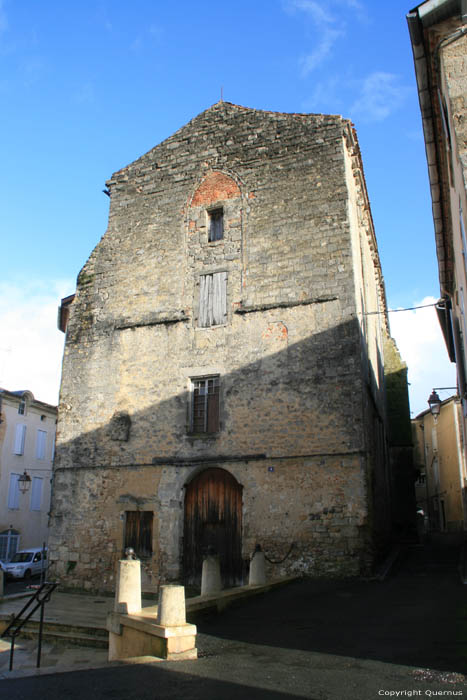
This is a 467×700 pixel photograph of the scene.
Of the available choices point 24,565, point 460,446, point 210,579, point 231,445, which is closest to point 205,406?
point 231,445

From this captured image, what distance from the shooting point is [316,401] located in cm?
1268

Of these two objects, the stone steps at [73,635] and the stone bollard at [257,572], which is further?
the stone bollard at [257,572]

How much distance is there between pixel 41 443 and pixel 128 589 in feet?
82.3

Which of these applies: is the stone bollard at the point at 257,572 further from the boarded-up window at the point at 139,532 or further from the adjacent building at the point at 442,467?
the adjacent building at the point at 442,467

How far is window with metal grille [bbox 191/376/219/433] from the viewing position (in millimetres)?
13688

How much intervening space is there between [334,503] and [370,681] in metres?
6.83

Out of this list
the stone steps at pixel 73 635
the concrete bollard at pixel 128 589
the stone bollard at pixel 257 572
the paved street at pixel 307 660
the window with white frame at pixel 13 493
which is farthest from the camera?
the window with white frame at pixel 13 493

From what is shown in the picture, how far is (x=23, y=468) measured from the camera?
29.2 meters

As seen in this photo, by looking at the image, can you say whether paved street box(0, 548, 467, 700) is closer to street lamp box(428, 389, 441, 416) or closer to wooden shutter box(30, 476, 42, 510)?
street lamp box(428, 389, 441, 416)

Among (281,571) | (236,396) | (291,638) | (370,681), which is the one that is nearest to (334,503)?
(281,571)

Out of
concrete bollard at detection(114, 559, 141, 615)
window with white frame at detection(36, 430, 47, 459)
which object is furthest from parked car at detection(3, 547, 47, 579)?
concrete bollard at detection(114, 559, 141, 615)

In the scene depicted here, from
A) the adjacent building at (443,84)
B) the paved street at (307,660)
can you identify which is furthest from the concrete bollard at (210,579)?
the adjacent building at (443,84)

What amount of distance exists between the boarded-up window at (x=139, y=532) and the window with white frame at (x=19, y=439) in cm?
1747

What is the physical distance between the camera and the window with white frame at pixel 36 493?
2944 centimetres
